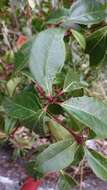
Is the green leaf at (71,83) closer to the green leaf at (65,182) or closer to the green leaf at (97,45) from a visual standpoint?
the green leaf at (97,45)

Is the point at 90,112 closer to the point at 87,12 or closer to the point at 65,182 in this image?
the point at 87,12

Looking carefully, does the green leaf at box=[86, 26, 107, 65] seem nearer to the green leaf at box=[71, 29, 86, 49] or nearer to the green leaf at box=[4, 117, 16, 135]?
the green leaf at box=[71, 29, 86, 49]

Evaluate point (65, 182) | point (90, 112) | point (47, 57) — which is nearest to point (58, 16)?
point (47, 57)

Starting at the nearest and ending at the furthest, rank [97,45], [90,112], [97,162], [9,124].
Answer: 1. [90,112]
2. [97,162]
3. [97,45]
4. [9,124]

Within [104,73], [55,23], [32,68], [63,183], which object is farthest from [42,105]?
[104,73]

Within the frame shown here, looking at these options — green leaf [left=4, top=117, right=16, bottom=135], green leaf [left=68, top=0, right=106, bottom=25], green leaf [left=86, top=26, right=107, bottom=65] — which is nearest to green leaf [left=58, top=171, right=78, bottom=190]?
green leaf [left=4, top=117, right=16, bottom=135]

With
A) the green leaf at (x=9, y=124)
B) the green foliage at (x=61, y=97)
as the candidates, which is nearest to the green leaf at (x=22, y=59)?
the green foliage at (x=61, y=97)

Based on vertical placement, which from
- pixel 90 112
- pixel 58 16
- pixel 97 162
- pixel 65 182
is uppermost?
pixel 58 16
